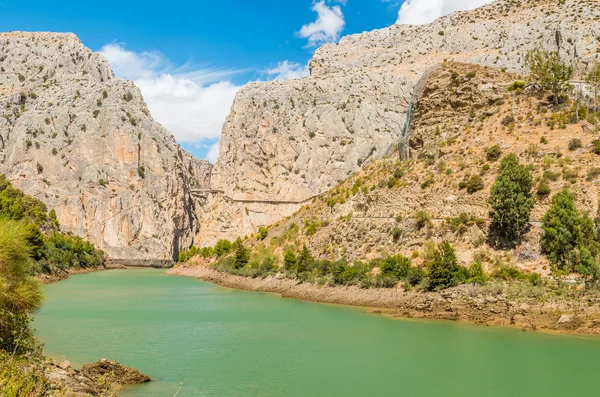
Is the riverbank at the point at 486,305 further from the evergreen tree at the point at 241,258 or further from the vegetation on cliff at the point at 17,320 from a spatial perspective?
the vegetation on cliff at the point at 17,320

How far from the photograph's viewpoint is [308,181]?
369ft

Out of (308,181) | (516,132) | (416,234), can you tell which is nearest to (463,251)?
(416,234)

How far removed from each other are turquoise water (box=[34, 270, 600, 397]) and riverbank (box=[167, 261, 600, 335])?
155cm

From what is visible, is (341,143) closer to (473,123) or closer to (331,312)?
(473,123)

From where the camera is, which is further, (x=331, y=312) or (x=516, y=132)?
(x=516, y=132)

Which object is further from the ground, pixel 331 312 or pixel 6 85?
pixel 6 85

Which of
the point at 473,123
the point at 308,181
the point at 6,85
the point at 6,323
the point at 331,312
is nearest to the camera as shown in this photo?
the point at 6,323

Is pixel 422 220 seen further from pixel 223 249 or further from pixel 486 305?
pixel 223 249

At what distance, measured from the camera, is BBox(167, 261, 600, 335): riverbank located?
2881 cm

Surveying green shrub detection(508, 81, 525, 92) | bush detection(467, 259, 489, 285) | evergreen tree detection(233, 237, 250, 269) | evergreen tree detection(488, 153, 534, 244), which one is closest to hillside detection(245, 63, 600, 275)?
green shrub detection(508, 81, 525, 92)

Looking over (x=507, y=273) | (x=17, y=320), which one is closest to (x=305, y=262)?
(x=507, y=273)

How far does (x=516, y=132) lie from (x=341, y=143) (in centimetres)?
A: 6607

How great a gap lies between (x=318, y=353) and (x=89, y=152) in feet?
378

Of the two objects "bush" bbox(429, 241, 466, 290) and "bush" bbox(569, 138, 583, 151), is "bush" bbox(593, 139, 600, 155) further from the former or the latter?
"bush" bbox(429, 241, 466, 290)
